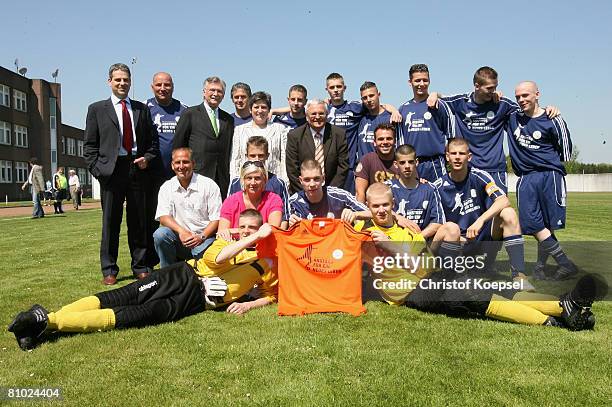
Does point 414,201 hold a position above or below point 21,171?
below

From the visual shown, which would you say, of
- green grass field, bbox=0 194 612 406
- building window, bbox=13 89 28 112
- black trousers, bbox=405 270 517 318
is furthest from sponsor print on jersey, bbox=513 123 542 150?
building window, bbox=13 89 28 112

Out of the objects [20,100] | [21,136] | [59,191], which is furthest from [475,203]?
[20,100]

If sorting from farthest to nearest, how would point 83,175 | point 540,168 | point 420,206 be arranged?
1. point 83,175
2. point 540,168
3. point 420,206

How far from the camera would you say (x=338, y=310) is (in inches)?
185

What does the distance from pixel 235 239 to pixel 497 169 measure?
3570 millimetres

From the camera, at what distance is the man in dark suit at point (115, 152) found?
20.9 feet

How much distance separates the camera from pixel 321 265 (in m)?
4.76

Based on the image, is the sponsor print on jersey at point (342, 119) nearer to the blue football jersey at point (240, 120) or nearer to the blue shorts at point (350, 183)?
the blue shorts at point (350, 183)

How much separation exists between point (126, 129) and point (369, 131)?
3102 mm

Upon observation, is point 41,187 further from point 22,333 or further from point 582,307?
point 582,307

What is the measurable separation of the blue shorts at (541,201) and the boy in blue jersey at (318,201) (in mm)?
2510

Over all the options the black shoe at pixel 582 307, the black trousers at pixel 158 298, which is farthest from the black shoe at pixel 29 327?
the black shoe at pixel 582 307

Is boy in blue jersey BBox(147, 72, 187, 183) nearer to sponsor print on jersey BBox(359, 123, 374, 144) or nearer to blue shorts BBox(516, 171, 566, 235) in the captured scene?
sponsor print on jersey BBox(359, 123, 374, 144)

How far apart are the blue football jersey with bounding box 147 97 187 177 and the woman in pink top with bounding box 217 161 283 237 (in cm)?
200
